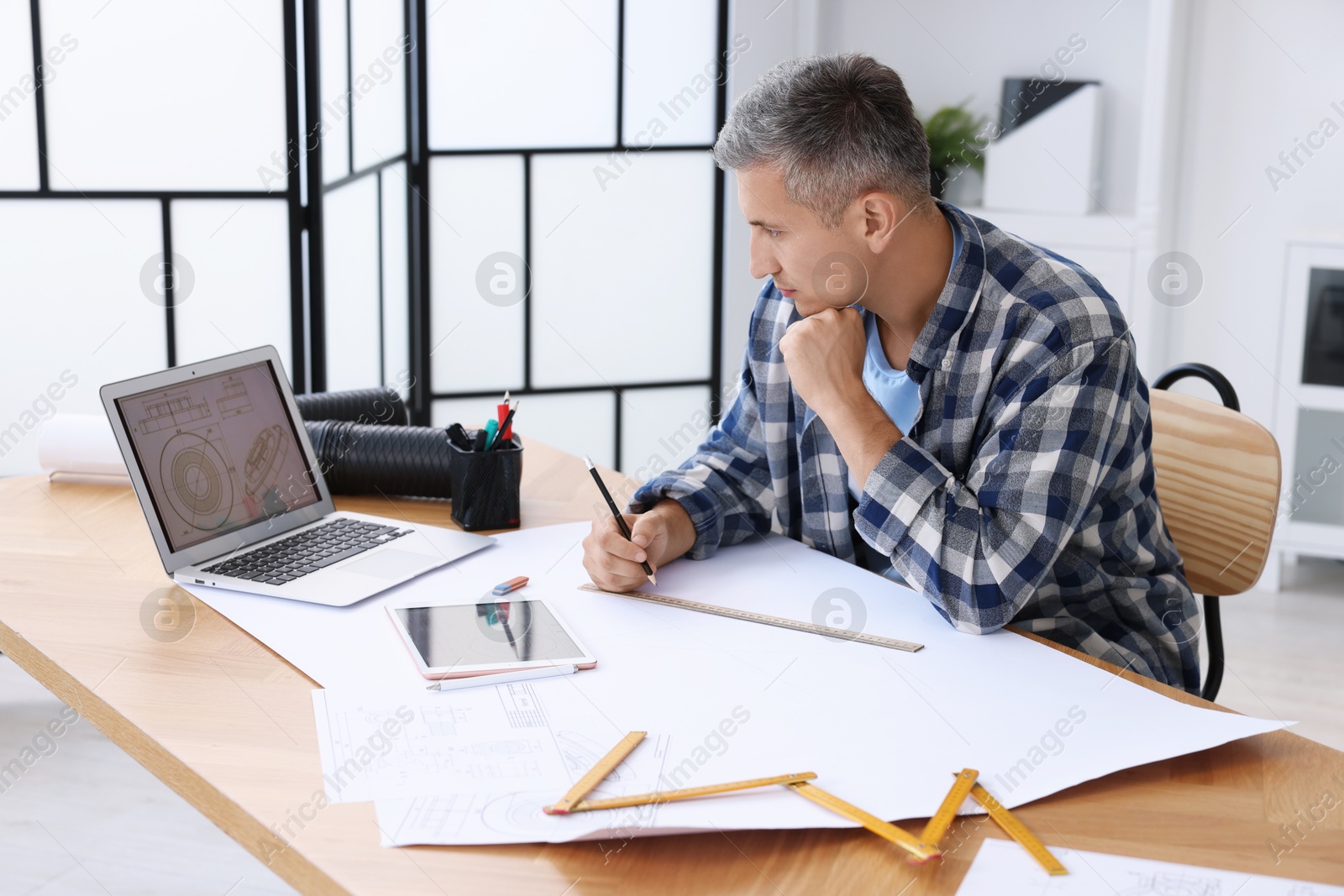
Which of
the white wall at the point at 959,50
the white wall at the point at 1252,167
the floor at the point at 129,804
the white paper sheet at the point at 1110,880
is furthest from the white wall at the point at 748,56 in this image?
the white paper sheet at the point at 1110,880

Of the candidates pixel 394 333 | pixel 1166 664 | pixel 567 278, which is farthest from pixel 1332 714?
pixel 394 333

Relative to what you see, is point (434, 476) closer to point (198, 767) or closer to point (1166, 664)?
point (198, 767)

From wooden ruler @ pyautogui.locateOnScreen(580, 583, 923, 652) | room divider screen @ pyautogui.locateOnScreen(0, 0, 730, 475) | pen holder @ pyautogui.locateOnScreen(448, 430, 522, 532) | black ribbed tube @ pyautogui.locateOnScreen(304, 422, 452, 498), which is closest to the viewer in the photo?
wooden ruler @ pyautogui.locateOnScreen(580, 583, 923, 652)

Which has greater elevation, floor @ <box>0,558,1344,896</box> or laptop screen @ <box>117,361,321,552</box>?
laptop screen @ <box>117,361,321,552</box>

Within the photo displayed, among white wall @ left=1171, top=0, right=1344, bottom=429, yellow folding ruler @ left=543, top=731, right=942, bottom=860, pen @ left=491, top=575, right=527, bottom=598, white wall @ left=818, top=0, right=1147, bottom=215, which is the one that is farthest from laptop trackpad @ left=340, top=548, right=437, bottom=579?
white wall @ left=1171, top=0, right=1344, bottom=429

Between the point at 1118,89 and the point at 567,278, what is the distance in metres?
1.73

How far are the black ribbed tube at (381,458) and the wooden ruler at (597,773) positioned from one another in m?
0.76

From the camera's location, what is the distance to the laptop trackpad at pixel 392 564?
1.38 m

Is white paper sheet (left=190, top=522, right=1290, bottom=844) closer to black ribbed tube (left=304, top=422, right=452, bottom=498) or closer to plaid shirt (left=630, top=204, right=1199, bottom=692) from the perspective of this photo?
plaid shirt (left=630, top=204, right=1199, bottom=692)

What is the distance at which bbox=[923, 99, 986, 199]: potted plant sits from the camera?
3.58 metres

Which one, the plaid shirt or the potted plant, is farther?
the potted plant

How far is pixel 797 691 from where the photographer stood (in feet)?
3.59

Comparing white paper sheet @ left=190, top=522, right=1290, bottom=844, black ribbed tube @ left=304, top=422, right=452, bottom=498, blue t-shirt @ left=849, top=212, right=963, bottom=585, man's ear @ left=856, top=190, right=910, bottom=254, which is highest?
man's ear @ left=856, top=190, right=910, bottom=254

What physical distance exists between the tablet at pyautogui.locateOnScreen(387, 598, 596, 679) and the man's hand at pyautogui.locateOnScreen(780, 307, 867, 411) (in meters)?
0.38
